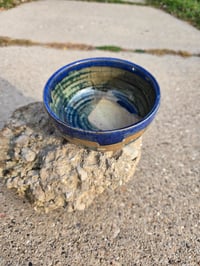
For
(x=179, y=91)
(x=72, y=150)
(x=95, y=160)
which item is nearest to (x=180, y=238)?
(x=95, y=160)

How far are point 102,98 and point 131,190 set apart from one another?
0.82 meters

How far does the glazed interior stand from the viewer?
2.62m

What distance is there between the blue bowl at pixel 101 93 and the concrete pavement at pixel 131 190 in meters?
0.59

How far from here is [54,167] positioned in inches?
96.4

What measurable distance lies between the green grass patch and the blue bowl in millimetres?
3286

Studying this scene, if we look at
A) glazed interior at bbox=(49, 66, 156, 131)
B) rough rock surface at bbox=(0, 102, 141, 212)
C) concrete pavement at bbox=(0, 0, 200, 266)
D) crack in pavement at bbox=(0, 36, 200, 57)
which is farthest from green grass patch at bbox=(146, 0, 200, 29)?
rough rock surface at bbox=(0, 102, 141, 212)

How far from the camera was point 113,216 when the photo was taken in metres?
2.63

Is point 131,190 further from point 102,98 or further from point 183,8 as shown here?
point 183,8

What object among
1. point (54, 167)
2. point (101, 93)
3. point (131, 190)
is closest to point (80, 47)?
point (101, 93)

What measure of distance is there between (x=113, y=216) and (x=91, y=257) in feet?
1.26

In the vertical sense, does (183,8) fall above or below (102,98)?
below

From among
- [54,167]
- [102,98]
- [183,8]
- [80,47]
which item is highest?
[102,98]

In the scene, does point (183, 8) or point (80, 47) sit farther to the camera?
point (183, 8)

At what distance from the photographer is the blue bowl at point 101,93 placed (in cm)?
256
